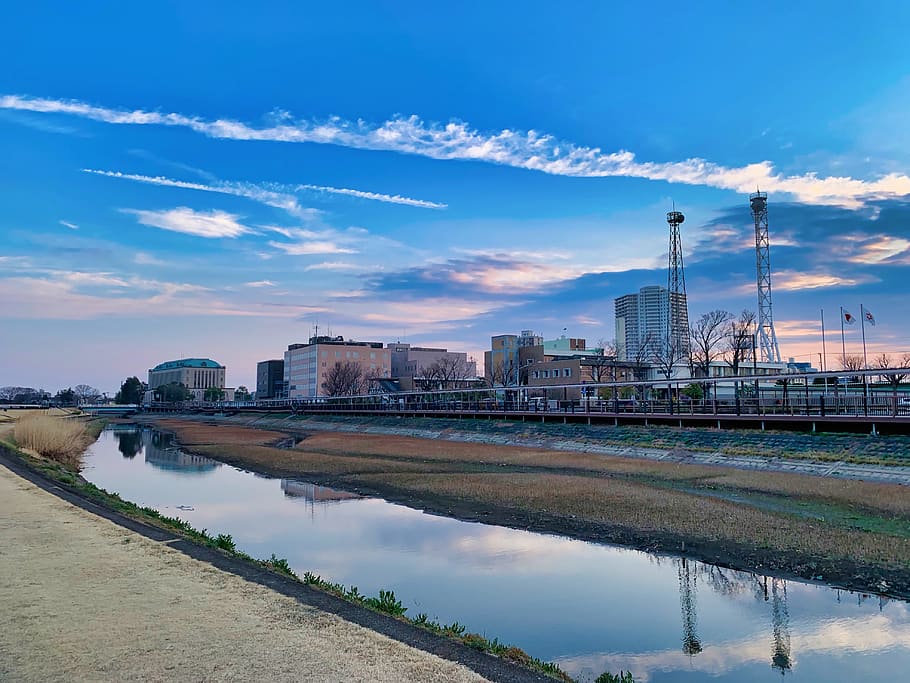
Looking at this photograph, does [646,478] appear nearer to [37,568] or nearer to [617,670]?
[617,670]

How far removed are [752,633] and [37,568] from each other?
44.0 feet

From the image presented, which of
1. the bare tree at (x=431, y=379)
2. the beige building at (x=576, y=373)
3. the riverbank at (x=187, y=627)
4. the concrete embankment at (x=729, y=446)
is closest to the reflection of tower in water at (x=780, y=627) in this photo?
the riverbank at (x=187, y=627)

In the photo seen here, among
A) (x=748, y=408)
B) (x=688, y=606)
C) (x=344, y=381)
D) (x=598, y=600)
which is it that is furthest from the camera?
(x=344, y=381)

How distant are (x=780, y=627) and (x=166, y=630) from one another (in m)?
11.2

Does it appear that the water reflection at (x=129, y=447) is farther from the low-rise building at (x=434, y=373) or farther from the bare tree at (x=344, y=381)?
the bare tree at (x=344, y=381)

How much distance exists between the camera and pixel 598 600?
48.0 ft

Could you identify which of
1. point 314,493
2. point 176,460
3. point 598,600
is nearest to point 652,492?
point 598,600

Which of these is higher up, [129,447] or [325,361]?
[325,361]

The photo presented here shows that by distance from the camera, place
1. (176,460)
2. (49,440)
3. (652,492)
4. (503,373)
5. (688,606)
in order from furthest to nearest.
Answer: (503,373) < (176,460) < (49,440) < (652,492) < (688,606)

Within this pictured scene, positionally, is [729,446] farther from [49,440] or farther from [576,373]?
[576,373]

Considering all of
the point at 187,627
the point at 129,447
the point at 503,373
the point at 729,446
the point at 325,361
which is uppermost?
the point at 325,361

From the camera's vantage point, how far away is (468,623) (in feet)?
42.3

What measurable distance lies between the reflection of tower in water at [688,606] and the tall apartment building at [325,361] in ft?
510

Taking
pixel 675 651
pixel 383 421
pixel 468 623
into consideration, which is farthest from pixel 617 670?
pixel 383 421
